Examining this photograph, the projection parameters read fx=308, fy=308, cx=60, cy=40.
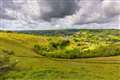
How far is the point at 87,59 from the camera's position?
13.1 m

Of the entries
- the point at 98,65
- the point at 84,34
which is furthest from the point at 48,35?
the point at 98,65

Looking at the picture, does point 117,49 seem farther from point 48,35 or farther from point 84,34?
point 48,35

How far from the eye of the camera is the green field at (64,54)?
41.8ft

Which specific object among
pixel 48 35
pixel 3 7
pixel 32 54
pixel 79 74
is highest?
pixel 3 7

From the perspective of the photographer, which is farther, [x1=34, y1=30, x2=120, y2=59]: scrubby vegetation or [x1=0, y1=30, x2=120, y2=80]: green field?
[x1=34, y1=30, x2=120, y2=59]: scrubby vegetation

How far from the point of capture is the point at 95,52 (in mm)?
13211

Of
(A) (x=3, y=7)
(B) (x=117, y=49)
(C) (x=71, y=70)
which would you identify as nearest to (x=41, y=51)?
(C) (x=71, y=70)

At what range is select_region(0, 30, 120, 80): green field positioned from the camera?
12.8 m

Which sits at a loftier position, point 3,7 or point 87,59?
point 3,7

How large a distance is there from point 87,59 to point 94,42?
784 millimetres

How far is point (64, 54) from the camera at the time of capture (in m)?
13.2

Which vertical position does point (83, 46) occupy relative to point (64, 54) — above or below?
above

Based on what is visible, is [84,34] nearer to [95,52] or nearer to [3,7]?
[95,52]

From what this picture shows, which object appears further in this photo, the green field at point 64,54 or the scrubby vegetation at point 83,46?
the scrubby vegetation at point 83,46
